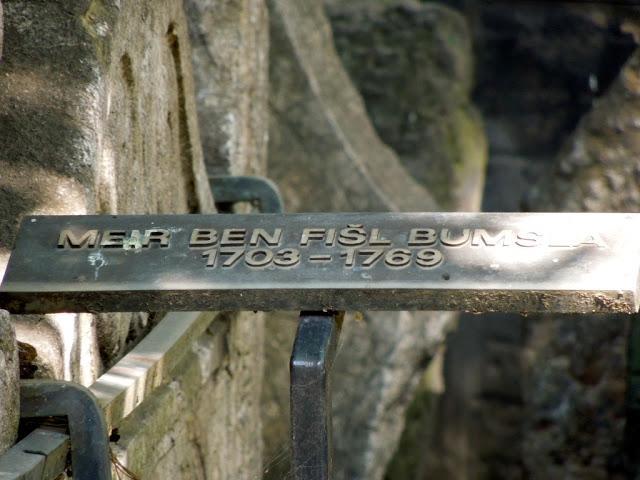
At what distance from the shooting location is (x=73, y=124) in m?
1.92

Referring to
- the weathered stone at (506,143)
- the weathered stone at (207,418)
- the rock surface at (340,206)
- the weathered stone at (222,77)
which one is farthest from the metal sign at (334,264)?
the weathered stone at (506,143)

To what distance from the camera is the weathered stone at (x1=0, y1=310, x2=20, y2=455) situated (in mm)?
1531

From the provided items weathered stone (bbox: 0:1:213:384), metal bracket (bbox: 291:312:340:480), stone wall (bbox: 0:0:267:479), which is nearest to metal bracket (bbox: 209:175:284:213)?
stone wall (bbox: 0:0:267:479)

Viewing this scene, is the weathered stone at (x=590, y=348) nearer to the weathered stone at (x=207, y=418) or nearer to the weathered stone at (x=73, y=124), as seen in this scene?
the weathered stone at (x=207, y=418)

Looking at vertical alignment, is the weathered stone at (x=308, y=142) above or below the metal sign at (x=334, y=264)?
below

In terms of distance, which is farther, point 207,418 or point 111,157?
point 207,418

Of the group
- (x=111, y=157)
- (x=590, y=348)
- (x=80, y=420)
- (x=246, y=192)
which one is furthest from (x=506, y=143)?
(x=80, y=420)

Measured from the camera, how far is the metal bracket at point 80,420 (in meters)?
1.61

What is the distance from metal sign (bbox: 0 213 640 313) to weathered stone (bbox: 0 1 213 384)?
0.12m

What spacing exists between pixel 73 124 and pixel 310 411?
1.92 feet

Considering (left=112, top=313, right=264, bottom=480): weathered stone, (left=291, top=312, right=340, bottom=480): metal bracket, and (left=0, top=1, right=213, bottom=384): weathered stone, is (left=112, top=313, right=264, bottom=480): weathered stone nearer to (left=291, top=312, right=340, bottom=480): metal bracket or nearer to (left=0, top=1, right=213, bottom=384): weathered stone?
(left=0, top=1, right=213, bottom=384): weathered stone

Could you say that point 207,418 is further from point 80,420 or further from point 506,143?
point 506,143

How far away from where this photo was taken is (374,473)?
3.77 m

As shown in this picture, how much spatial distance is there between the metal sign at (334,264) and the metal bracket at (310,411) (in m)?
0.07
